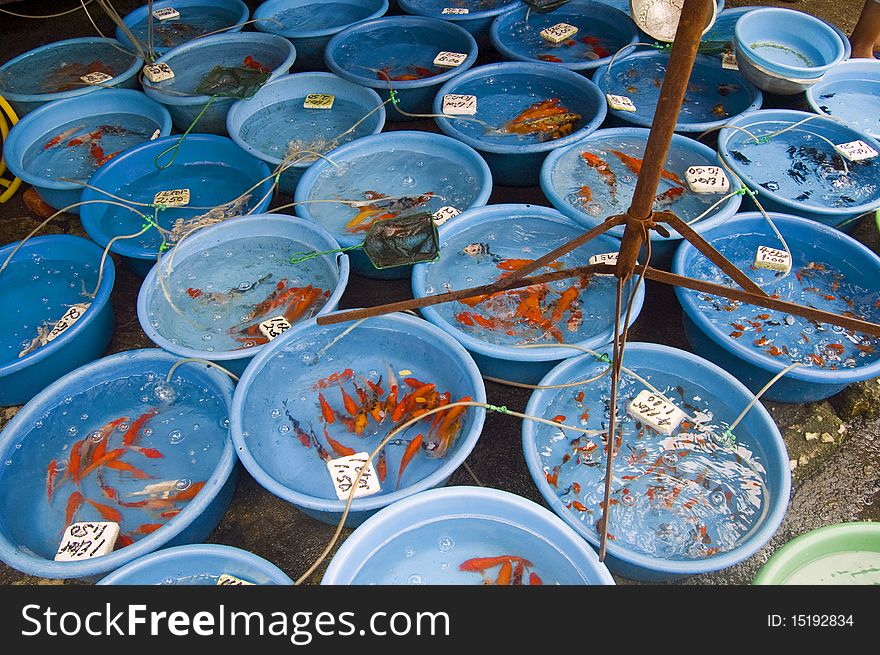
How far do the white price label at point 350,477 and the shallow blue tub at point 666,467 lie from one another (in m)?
0.51

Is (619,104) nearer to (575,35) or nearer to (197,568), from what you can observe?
(575,35)

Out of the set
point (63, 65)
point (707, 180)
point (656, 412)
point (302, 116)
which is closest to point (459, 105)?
point (302, 116)

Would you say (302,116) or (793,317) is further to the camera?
(302,116)

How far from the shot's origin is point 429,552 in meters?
1.87

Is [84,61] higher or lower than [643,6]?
lower

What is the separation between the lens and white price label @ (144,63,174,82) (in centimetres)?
356

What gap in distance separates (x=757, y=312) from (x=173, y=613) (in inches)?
95.8

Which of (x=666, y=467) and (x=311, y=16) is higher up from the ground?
(x=311, y=16)

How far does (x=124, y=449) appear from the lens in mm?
2254

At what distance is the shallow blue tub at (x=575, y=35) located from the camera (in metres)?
3.98

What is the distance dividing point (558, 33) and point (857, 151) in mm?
1893

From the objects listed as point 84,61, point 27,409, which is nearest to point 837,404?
point 27,409

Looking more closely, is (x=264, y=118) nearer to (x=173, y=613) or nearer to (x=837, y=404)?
(x=173, y=613)

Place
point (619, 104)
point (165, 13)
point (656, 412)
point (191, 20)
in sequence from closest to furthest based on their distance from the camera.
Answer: point (656, 412) < point (619, 104) < point (165, 13) < point (191, 20)
